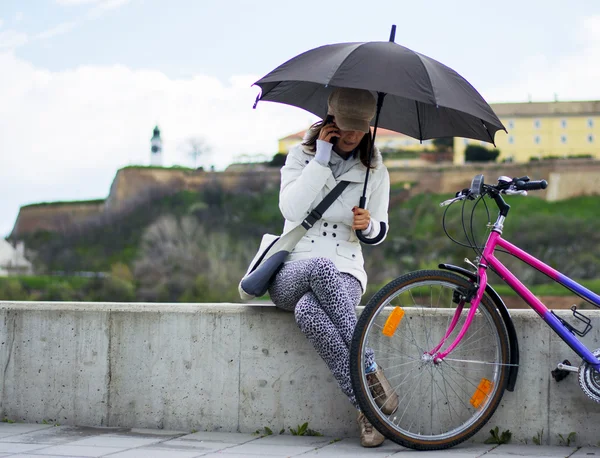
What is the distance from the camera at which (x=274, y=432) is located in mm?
4773

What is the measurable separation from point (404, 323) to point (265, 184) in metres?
72.3

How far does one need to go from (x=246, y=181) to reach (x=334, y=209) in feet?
237

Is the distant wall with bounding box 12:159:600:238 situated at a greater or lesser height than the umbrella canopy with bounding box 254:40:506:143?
greater

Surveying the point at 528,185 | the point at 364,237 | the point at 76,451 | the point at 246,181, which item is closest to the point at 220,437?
the point at 76,451

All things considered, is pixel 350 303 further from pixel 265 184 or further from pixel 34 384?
pixel 265 184

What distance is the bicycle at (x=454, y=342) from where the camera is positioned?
4.09 m

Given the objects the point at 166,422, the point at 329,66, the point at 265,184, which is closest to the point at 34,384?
the point at 166,422

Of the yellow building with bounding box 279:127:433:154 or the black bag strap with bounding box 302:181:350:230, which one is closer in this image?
the black bag strap with bounding box 302:181:350:230

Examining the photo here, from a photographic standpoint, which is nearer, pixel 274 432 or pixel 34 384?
pixel 274 432

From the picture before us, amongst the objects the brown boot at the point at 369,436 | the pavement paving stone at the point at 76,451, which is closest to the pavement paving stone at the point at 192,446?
the pavement paving stone at the point at 76,451

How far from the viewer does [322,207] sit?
14.9 feet

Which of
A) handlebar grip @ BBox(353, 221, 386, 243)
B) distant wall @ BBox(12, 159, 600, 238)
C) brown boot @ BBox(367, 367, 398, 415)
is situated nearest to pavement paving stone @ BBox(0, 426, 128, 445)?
brown boot @ BBox(367, 367, 398, 415)

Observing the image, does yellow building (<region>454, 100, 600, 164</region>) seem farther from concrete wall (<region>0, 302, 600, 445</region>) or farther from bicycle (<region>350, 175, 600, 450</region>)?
bicycle (<region>350, 175, 600, 450</region>)

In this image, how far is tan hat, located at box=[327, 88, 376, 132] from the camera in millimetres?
4449
